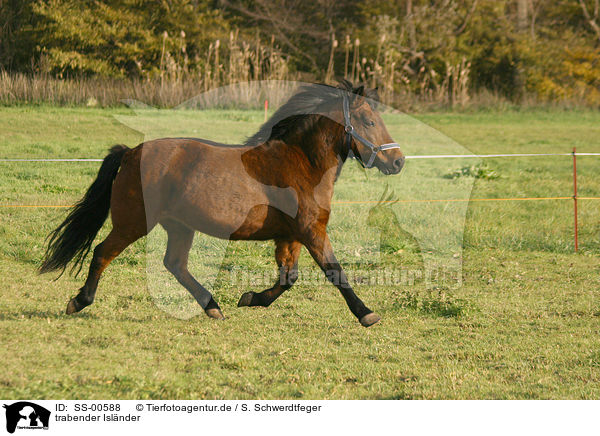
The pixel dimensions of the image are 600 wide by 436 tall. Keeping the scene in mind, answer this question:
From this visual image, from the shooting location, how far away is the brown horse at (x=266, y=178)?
517cm

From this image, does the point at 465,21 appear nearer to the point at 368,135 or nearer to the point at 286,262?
the point at 368,135

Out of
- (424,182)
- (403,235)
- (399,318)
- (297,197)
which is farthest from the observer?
(424,182)

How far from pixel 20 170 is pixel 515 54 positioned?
19.8m

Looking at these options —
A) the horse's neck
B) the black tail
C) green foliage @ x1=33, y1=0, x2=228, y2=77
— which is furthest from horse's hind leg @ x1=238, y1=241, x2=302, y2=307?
green foliage @ x1=33, y1=0, x2=228, y2=77

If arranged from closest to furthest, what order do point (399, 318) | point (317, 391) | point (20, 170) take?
point (317, 391), point (399, 318), point (20, 170)

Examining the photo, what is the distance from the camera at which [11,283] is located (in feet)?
21.3

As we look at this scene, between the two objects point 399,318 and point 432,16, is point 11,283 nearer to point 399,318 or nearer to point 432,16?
point 399,318

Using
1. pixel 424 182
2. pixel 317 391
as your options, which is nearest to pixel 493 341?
pixel 317 391

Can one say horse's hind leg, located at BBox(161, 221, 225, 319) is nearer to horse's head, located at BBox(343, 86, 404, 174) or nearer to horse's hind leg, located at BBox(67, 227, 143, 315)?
horse's hind leg, located at BBox(67, 227, 143, 315)

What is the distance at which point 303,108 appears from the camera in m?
5.43

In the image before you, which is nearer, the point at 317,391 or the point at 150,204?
the point at 317,391
